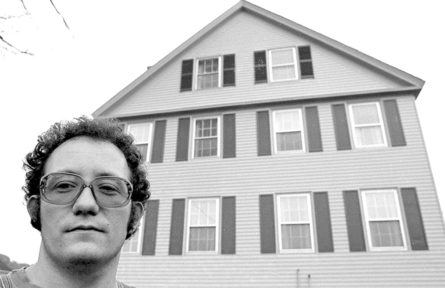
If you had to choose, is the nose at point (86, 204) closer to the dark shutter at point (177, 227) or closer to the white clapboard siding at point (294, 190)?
the white clapboard siding at point (294, 190)

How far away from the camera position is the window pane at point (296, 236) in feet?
30.4

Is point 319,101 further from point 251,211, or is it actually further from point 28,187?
point 28,187

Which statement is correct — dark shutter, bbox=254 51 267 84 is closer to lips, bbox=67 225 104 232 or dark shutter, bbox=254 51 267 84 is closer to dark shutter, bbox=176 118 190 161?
dark shutter, bbox=176 118 190 161

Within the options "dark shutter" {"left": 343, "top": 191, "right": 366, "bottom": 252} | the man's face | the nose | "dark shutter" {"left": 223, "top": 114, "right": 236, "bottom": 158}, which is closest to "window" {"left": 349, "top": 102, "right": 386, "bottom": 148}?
"dark shutter" {"left": 343, "top": 191, "right": 366, "bottom": 252}

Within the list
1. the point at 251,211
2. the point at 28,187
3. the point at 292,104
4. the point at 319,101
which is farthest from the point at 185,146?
the point at 28,187

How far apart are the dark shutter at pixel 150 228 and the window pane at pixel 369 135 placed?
662 cm

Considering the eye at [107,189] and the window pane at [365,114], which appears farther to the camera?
the window pane at [365,114]

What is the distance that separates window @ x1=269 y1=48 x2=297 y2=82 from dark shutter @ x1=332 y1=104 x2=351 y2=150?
6.21 feet

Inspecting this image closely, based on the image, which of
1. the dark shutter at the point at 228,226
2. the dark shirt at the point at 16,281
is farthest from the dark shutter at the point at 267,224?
the dark shirt at the point at 16,281

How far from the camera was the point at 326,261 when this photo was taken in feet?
29.3

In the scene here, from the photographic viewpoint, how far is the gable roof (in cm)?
1054

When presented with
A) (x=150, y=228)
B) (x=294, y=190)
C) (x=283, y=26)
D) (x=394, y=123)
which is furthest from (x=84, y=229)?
(x=283, y=26)

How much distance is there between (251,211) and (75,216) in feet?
28.7

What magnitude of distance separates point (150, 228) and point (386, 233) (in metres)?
6.76
